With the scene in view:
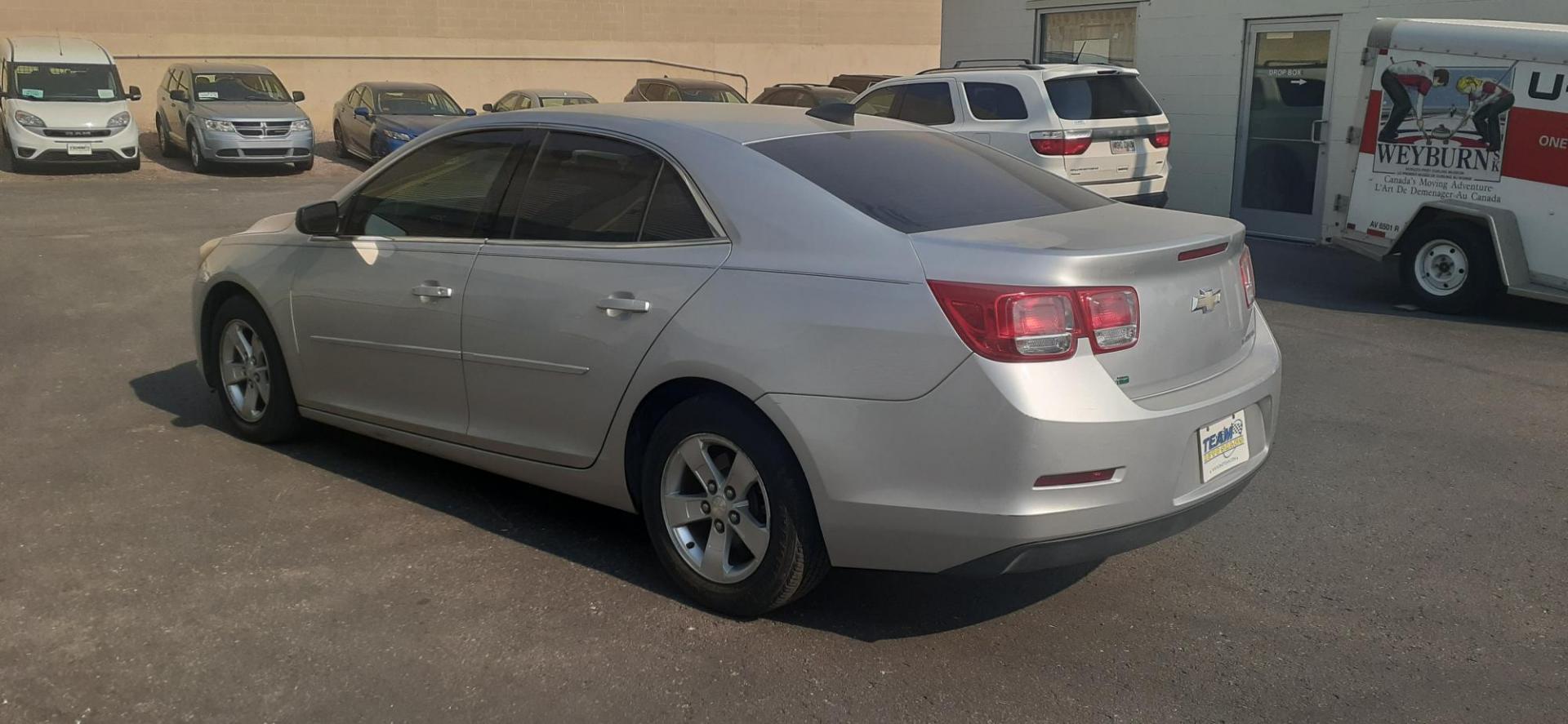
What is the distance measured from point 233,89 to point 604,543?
18.9 m

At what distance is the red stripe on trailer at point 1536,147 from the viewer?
30.4 ft

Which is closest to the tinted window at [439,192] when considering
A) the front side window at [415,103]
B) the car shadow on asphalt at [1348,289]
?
the car shadow on asphalt at [1348,289]

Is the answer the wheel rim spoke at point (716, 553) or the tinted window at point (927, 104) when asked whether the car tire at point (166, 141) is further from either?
the wheel rim spoke at point (716, 553)

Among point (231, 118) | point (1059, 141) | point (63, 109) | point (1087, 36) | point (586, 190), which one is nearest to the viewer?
point (586, 190)

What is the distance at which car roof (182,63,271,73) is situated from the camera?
70.3ft

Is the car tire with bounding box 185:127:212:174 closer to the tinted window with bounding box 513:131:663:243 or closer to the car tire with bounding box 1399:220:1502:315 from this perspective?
the car tire with bounding box 1399:220:1502:315

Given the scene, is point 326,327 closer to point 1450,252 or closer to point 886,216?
point 886,216

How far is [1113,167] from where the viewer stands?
40.2ft

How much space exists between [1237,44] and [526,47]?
2004 cm

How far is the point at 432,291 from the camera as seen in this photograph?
4.93m

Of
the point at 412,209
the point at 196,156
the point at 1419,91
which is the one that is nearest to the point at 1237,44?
the point at 1419,91

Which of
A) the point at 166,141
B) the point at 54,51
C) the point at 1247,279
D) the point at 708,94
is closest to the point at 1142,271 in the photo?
the point at 1247,279

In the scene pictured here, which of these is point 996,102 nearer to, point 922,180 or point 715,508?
point 922,180

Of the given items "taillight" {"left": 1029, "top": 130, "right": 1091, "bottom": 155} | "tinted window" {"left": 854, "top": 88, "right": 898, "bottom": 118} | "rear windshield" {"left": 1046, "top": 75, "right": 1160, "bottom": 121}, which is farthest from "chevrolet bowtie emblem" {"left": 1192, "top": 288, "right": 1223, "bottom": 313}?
"tinted window" {"left": 854, "top": 88, "right": 898, "bottom": 118}
